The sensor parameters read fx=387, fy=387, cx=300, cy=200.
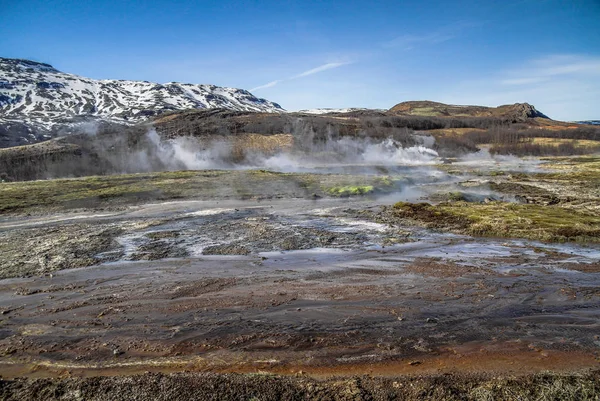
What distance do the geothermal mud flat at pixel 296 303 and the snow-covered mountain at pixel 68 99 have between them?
90733mm

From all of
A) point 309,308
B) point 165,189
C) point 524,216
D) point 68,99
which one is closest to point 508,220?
point 524,216

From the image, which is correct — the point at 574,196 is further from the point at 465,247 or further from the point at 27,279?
the point at 27,279

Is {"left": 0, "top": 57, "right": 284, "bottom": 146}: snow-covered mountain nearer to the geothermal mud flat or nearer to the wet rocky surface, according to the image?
the geothermal mud flat

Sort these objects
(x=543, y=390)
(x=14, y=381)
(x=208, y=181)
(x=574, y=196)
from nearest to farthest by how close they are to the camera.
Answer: (x=543, y=390)
(x=14, y=381)
(x=574, y=196)
(x=208, y=181)

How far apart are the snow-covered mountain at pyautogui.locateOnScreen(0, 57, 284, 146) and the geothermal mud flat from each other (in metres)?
90.7

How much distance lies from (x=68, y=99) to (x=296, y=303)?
171 meters

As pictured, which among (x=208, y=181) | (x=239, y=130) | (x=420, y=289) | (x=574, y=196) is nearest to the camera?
(x=420, y=289)

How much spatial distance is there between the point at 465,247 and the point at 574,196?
18.3 m

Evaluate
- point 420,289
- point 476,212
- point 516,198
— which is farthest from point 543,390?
point 516,198

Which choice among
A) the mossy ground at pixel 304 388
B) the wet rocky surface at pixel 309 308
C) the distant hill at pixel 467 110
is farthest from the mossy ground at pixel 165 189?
the distant hill at pixel 467 110

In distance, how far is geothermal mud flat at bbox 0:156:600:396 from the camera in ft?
21.5

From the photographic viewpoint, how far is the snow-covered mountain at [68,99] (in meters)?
110

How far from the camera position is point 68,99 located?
149125 millimetres

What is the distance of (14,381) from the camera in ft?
19.3
